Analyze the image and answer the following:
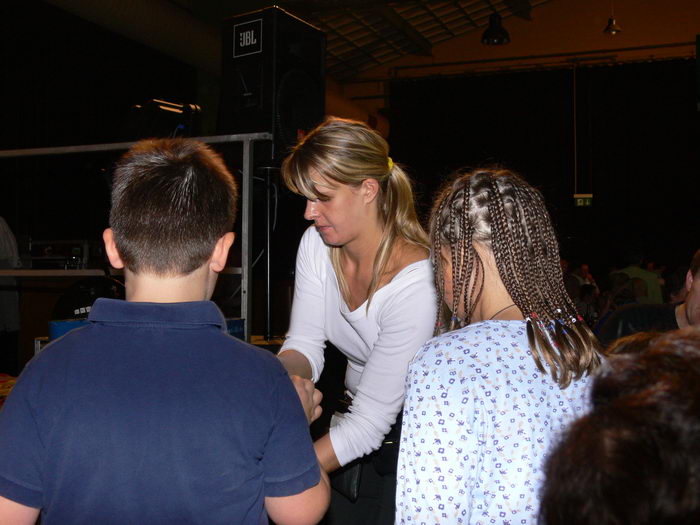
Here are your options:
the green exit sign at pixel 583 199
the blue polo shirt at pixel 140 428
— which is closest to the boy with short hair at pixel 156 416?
the blue polo shirt at pixel 140 428

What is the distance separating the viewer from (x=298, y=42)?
3.21 m

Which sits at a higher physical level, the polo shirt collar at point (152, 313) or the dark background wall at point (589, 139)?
the dark background wall at point (589, 139)

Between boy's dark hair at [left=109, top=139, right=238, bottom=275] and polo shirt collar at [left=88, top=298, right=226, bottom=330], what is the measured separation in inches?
2.7

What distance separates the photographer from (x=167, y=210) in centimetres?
112

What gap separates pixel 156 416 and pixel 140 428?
1.1 inches

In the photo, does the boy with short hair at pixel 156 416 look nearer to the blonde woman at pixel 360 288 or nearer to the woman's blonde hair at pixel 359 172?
the blonde woman at pixel 360 288

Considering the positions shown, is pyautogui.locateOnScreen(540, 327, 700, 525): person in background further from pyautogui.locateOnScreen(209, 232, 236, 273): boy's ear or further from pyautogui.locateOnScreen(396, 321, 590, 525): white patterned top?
pyautogui.locateOnScreen(209, 232, 236, 273): boy's ear

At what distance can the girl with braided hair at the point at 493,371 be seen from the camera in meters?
1.04

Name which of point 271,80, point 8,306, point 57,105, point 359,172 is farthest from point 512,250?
point 57,105

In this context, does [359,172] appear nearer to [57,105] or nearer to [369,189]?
[369,189]

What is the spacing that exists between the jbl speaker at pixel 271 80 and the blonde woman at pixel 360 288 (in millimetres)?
1148

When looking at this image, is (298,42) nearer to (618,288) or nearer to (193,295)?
(193,295)

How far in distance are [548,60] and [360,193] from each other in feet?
41.4

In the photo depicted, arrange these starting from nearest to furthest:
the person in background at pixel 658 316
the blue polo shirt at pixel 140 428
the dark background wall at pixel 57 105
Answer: the blue polo shirt at pixel 140 428 < the person in background at pixel 658 316 < the dark background wall at pixel 57 105
